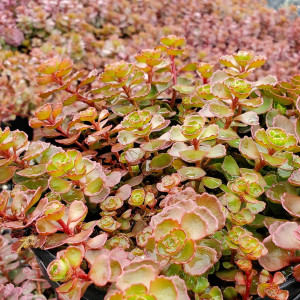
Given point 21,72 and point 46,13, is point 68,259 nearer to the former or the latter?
point 21,72

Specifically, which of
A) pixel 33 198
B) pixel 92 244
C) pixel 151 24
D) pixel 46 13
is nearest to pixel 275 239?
pixel 92 244

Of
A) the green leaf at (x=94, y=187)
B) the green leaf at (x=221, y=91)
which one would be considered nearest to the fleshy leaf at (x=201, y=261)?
the green leaf at (x=94, y=187)

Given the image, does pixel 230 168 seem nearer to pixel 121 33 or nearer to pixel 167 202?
pixel 167 202

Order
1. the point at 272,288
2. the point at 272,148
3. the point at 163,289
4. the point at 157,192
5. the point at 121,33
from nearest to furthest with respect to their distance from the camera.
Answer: the point at 163,289, the point at 272,288, the point at 272,148, the point at 157,192, the point at 121,33

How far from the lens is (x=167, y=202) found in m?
0.60

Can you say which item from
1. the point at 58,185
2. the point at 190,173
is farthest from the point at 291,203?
the point at 58,185

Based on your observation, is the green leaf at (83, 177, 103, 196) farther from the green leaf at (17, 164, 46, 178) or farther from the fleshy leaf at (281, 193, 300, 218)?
the fleshy leaf at (281, 193, 300, 218)

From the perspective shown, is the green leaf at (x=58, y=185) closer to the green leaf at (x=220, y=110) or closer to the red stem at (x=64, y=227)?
the red stem at (x=64, y=227)

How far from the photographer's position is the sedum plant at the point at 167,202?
1.67ft

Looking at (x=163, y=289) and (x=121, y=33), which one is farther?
(x=121, y=33)

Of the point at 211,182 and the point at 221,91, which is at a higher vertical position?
the point at 221,91

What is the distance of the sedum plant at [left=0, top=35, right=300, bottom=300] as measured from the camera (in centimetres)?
51

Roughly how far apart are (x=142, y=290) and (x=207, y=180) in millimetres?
314

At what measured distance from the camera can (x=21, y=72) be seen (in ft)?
6.20
